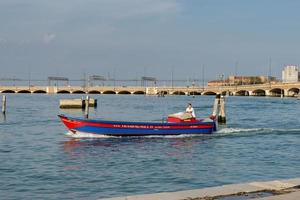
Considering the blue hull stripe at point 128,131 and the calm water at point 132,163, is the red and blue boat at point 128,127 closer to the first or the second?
the blue hull stripe at point 128,131

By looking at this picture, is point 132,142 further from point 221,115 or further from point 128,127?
point 221,115

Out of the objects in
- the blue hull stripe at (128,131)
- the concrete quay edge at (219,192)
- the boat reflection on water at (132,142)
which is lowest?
the boat reflection on water at (132,142)

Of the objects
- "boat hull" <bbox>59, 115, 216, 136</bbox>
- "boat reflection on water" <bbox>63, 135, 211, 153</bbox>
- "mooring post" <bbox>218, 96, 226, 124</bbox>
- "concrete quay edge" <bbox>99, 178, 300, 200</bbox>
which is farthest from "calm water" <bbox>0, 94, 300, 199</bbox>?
"mooring post" <bbox>218, 96, 226, 124</bbox>

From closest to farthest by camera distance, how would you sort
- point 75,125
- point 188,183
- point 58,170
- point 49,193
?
1. point 49,193
2. point 188,183
3. point 58,170
4. point 75,125

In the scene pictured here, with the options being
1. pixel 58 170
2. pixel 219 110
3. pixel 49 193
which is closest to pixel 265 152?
pixel 58 170

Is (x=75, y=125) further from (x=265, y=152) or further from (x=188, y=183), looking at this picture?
(x=188, y=183)

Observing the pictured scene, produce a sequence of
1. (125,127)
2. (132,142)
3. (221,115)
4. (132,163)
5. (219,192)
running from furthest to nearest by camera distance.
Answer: (221,115), (125,127), (132,142), (132,163), (219,192)

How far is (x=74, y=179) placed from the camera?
22.5 meters

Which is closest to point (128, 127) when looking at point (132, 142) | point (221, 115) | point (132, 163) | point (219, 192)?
point (132, 142)

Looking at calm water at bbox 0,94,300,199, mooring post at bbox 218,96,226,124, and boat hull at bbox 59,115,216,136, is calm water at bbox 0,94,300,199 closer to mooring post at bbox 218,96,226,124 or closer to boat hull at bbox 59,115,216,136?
boat hull at bbox 59,115,216,136

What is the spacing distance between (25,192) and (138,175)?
5655 mm

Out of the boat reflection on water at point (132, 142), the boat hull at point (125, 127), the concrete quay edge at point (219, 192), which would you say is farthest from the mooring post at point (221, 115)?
the concrete quay edge at point (219, 192)

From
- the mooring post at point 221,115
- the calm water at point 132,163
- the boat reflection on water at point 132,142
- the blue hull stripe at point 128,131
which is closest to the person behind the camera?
the calm water at point 132,163

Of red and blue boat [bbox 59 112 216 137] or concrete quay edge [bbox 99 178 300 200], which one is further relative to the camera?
red and blue boat [bbox 59 112 216 137]
